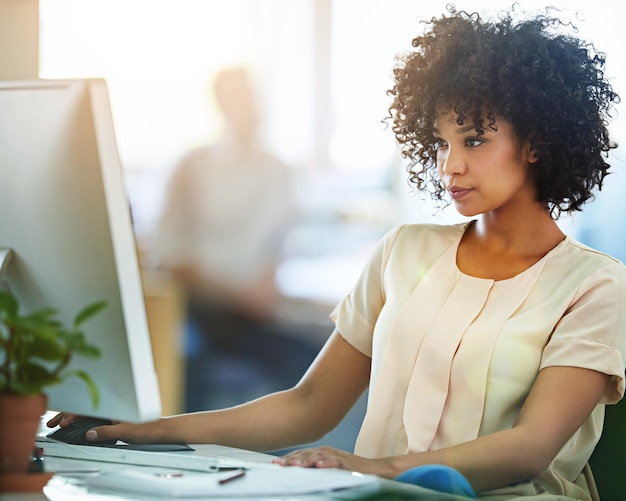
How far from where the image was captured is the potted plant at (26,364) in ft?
2.68

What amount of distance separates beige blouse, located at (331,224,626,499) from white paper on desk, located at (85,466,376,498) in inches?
14.1

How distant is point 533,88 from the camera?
1.40 metres

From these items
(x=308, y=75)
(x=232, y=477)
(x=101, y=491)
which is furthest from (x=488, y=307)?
(x=308, y=75)

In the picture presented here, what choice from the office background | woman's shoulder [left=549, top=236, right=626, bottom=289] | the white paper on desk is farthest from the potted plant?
the office background

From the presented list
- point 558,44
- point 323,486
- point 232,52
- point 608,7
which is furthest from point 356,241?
point 323,486

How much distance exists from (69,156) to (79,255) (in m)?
0.10

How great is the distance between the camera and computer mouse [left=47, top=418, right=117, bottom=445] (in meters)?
1.19

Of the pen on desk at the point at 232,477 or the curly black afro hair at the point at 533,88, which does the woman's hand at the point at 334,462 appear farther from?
the curly black afro hair at the point at 533,88

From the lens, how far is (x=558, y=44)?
4.71ft

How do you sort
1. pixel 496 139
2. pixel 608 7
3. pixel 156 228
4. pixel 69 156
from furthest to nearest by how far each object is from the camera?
pixel 156 228
pixel 608 7
pixel 496 139
pixel 69 156

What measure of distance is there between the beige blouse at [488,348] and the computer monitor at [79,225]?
574 millimetres

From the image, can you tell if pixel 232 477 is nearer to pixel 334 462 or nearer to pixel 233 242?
pixel 334 462

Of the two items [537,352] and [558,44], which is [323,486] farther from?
[558,44]

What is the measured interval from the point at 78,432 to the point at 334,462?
1.25 ft
